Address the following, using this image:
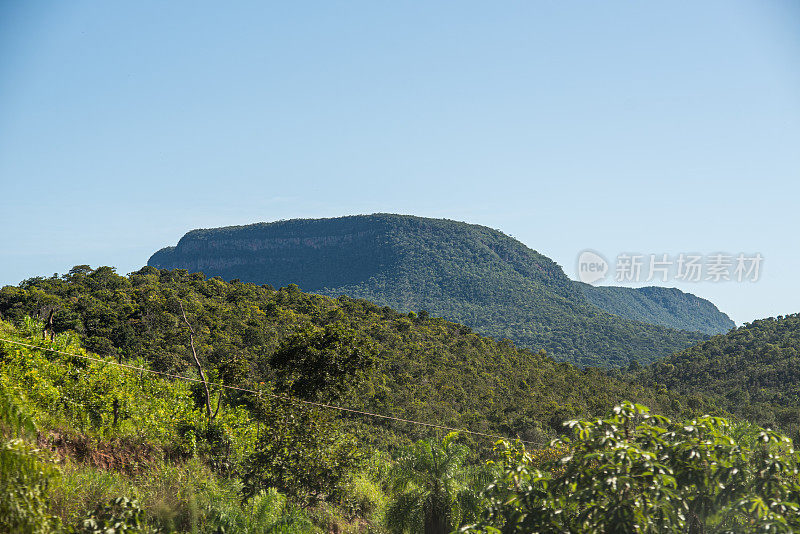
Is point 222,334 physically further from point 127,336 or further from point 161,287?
point 161,287

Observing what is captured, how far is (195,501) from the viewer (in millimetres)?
9406

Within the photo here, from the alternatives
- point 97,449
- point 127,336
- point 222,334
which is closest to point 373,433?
point 222,334

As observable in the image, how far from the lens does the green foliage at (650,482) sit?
5320 millimetres

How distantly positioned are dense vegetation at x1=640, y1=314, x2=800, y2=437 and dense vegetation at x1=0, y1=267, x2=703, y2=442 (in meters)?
3.82

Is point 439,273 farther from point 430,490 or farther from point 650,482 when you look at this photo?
point 650,482

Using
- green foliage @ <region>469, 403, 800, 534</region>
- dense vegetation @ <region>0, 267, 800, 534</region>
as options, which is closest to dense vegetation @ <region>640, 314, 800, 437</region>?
dense vegetation @ <region>0, 267, 800, 534</region>

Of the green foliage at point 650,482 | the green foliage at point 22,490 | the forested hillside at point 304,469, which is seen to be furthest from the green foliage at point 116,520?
the green foliage at point 650,482

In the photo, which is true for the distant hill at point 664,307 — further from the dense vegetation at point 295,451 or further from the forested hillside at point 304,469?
the forested hillside at point 304,469

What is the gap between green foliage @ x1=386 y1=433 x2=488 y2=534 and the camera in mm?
12234

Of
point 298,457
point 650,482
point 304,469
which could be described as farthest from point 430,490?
point 650,482

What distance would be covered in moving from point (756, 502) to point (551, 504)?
1.74 metres

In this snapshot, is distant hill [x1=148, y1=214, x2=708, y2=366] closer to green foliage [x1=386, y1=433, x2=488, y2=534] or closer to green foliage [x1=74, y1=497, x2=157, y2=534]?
green foliage [x1=386, y1=433, x2=488, y2=534]

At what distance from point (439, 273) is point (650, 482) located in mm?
97013

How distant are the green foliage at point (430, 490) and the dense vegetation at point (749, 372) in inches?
844
